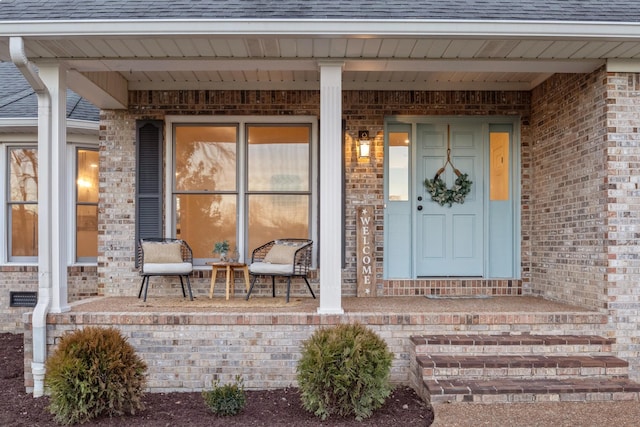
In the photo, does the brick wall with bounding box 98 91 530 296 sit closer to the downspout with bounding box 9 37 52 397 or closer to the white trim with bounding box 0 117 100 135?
the white trim with bounding box 0 117 100 135

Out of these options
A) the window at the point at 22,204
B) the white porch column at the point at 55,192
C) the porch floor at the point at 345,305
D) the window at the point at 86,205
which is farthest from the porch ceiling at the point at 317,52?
the porch floor at the point at 345,305

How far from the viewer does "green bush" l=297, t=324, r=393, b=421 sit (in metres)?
3.54

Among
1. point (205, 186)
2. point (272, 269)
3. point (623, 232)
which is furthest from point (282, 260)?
point (623, 232)

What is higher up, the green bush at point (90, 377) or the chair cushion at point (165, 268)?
the chair cushion at point (165, 268)

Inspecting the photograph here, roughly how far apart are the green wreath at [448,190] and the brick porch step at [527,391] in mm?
2478

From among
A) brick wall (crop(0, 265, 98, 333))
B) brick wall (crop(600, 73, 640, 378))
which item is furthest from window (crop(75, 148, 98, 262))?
brick wall (crop(600, 73, 640, 378))

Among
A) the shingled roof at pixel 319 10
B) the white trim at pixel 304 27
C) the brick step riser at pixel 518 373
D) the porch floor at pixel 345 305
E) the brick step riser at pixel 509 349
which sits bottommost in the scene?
the brick step riser at pixel 518 373

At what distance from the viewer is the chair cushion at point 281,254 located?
5.39m

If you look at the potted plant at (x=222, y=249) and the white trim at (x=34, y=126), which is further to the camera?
the white trim at (x=34, y=126)

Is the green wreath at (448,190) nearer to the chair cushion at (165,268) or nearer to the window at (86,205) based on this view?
the chair cushion at (165,268)

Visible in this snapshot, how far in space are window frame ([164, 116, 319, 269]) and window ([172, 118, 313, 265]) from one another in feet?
0.11

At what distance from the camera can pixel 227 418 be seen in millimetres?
3658

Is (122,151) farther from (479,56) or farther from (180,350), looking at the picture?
(479,56)

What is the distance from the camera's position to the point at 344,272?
5766 millimetres
